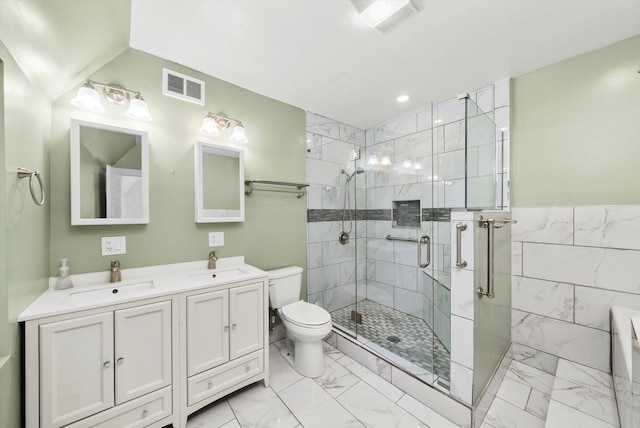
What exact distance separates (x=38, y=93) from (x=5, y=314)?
3.65ft

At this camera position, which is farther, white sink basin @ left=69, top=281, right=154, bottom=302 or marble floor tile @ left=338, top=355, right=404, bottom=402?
marble floor tile @ left=338, top=355, right=404, bottom=402

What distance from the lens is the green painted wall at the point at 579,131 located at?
64.3 inches

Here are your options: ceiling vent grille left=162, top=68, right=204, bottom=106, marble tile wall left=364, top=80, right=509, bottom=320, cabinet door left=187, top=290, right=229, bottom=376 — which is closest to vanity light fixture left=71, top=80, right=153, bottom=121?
ceiling vent grille left=162, top=68, right=204, bottom=106

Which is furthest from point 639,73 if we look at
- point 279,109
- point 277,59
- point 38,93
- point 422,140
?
point 38,93

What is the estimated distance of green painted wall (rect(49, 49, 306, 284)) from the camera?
1475mm

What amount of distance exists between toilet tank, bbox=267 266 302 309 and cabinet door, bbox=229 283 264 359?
0.37 meters

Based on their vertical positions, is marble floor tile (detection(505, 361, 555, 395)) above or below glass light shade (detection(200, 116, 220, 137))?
below

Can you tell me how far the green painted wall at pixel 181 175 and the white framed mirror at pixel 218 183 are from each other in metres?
0.07

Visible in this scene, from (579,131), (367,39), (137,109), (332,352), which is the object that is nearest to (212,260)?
(137,109)

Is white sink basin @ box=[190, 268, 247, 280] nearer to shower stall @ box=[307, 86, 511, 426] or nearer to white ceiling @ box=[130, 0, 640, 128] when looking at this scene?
shower stall @ box=[307, 86, 511, 426]

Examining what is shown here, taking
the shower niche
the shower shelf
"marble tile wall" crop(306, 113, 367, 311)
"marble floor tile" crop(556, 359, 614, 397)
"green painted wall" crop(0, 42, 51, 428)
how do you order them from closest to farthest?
"green painted wall" crop(0, 42, 51, 428), "marble floor tile" crop(556, 359, 614, 397), the shower shelf, the shower niche, "marble tile wall" crop(306, 113, 367, 311)

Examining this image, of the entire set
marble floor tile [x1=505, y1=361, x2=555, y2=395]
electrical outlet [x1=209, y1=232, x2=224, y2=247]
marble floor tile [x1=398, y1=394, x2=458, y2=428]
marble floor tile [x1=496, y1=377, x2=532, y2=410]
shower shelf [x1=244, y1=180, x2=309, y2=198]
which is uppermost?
shower shelf [x1=244, y1=180, x2=309, y2=198]

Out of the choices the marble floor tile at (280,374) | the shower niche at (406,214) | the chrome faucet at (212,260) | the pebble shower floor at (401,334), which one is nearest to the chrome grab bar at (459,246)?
the pebble shower floor at (401,334)

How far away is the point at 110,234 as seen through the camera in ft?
5.21
